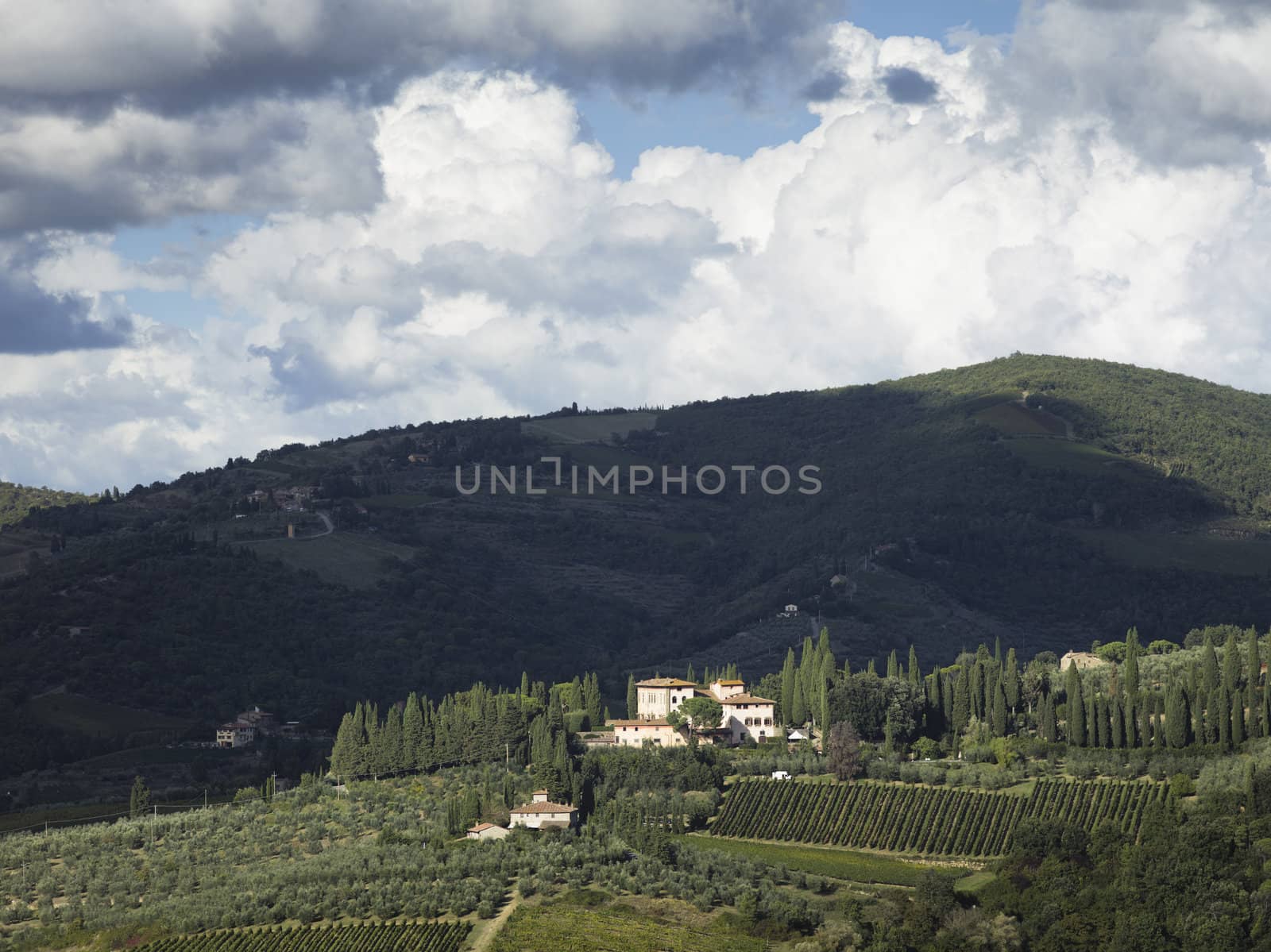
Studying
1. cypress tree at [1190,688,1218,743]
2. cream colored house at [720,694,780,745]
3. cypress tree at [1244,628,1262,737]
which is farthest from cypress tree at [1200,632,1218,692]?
cream colored house at [720,694,780,745]

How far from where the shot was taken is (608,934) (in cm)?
9112

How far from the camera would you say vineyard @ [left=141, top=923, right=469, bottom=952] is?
295 feet

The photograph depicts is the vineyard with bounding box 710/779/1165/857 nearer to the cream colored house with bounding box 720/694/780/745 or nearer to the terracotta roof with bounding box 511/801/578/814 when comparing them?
the terracotta roof with bounding box 511/801/578/814

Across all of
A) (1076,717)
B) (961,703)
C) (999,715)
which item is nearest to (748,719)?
(961,703)

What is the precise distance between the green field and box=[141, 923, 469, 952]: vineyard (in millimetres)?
2627

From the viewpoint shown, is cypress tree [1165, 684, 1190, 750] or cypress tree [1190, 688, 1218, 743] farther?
cypress tree [1190, 688, 1218, 743]

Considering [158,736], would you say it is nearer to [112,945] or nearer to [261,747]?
[261,747]

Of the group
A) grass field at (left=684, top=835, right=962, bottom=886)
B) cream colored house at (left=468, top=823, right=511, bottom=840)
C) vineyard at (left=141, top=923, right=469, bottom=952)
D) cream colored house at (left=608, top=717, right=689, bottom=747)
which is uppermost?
cream colored house at (left=608, top=717, right=689, bottom=747)

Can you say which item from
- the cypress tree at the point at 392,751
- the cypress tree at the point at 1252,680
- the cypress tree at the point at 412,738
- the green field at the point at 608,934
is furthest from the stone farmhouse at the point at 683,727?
the green field at the point at 608,934

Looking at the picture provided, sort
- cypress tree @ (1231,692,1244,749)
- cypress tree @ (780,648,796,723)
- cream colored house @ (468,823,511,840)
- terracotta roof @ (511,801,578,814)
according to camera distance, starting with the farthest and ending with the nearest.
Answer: cypress tree @ (780,648,796,723)
cypress tree @ (1231,692,1244,749)
terracotta roof @ (511,801,578,814)
cream colored house @ (468,823,511,840)

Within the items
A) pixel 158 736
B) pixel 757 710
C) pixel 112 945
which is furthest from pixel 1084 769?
pixel 158 736

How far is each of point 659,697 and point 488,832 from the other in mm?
36966

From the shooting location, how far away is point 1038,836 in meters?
103

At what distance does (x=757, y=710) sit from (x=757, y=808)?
73.0 feet
